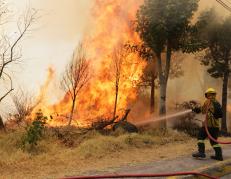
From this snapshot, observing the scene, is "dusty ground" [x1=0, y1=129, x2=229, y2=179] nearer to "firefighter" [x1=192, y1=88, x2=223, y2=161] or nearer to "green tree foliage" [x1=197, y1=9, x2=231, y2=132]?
"firefighter" [x1=192, y1=88, x2=223, y2=161]

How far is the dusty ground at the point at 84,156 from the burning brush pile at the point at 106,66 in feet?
23.2

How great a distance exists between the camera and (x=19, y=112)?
19.5 m

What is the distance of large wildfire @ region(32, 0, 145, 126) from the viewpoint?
22938 millimetres

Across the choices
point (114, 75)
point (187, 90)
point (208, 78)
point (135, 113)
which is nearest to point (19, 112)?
point (114, 75)

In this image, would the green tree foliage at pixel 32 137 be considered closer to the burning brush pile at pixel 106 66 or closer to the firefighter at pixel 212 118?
the firefighter at pixel 212 118

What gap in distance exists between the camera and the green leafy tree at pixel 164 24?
765 inches

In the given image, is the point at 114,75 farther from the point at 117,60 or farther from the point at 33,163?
the point at 33,163

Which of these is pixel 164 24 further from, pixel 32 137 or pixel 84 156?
pixel 32 137

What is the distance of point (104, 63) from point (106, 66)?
0.22 m

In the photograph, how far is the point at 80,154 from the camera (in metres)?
13.0

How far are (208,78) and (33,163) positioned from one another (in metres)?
28.3

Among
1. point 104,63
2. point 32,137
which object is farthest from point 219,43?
point 32,137

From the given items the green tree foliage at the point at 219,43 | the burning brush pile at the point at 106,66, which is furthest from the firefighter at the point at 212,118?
the green tree foliage at the point at 219,43

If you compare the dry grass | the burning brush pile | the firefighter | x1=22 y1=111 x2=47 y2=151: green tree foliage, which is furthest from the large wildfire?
the firefighter
